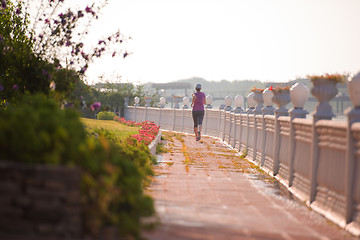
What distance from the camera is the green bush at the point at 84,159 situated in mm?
4457

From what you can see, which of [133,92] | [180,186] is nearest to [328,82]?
[180,186]

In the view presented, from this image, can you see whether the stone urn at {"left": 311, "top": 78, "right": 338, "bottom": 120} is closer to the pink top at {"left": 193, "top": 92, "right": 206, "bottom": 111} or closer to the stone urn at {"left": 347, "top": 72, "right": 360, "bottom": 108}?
the stone urn at {"left": 347, "top": 72, "right": 360, "bottom": 108}

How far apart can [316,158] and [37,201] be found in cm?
513

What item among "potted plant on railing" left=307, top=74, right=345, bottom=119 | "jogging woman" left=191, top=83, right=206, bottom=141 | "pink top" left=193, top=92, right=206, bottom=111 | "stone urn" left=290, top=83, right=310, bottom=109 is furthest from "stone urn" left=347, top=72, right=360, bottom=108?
"pink top" left=193, top=92, right=206, bottom=111

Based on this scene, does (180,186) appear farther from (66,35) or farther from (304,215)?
(66,35)

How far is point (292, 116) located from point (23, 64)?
194 inches

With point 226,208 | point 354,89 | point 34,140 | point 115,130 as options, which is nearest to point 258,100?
point 115,130

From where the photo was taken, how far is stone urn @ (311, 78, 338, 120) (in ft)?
27.7

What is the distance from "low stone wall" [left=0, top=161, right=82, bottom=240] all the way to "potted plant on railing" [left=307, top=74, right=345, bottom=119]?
5.07 meters

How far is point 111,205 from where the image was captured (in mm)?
4934

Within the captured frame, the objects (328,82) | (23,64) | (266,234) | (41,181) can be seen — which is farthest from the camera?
(23,64)

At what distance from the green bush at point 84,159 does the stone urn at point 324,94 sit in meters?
4.06

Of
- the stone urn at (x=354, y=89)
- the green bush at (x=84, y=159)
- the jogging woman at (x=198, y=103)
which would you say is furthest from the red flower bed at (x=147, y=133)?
the green bush at (x=84, y=159)

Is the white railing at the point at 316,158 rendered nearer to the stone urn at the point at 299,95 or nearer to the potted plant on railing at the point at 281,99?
the potted plant on railing at the point at 281,99
